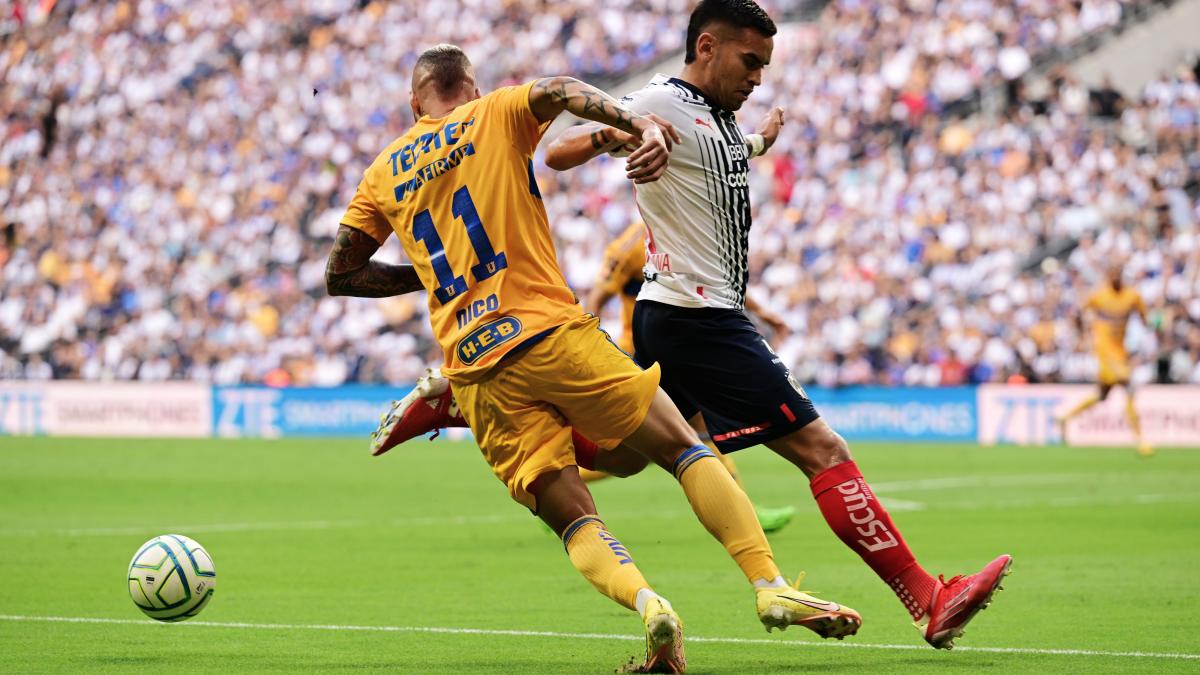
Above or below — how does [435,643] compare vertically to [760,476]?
above

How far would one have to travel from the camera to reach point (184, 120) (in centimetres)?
3716

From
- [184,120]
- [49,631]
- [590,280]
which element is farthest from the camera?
[184,120]

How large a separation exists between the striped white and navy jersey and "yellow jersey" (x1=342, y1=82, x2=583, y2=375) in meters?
0.47

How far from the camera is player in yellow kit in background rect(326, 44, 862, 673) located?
6.29 metres

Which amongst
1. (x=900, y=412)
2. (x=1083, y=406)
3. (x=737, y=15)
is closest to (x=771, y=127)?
(x=737, y=15)

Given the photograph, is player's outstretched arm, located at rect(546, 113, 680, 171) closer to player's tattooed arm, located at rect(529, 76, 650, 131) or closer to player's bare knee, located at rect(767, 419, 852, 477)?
player's tattooed arm, located at rect(529, 76, 650, 131)

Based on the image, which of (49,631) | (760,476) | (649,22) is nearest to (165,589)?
(49,631)

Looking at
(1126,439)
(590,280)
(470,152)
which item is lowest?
(1126,439)

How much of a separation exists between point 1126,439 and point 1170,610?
17.0 m

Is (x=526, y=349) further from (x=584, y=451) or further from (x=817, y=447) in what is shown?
(x=817, y=447)

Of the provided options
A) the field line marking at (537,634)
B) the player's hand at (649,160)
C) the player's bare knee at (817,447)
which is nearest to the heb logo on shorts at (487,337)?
the player's hand at (649,160)

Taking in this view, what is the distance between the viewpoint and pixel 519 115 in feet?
20.4

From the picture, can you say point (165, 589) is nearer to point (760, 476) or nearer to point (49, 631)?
point (49, 631)

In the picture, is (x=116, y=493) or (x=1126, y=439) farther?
(x=1126, y=439)
